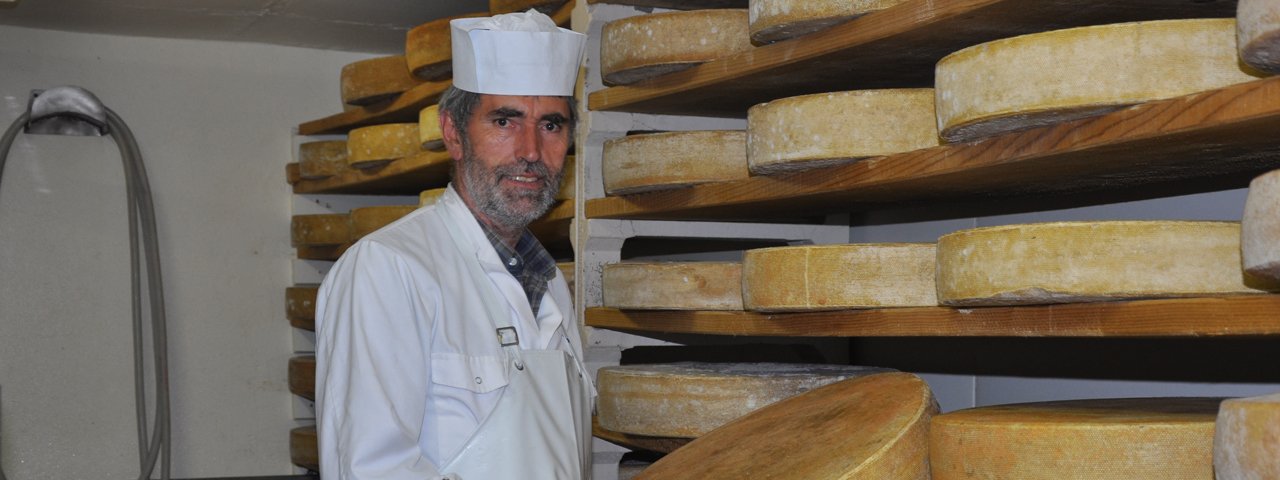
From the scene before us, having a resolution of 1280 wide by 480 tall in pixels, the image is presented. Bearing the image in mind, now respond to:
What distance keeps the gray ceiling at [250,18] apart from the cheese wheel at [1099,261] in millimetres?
2751

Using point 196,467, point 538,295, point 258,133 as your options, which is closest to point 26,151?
point 258,133

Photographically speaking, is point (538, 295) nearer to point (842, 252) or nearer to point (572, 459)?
point (572, 459)

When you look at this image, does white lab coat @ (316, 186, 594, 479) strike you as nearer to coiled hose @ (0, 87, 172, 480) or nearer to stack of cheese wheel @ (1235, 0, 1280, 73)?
stack of cheese wheel @ (1235, 0, 1280, 73)

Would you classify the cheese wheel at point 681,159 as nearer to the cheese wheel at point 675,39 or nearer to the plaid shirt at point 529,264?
the cheese wheel at point 675,39

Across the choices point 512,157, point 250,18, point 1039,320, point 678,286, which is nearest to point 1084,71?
point 1039,320

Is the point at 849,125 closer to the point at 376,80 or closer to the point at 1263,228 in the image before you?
the point at 1263,228

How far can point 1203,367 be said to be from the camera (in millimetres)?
2459

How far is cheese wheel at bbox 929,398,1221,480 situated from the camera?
1.79 meters

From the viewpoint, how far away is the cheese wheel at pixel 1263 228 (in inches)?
58.4

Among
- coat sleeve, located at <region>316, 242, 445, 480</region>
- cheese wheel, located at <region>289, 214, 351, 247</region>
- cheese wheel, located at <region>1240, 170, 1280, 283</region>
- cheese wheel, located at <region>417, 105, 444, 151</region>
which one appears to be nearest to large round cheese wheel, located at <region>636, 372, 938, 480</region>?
coat sleeve, located at <region>316, 242, 445, 480</region>

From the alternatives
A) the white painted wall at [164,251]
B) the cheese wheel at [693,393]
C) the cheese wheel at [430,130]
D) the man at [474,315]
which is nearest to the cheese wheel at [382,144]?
the cheese wheel at [430,130]

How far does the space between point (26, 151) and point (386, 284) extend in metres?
3.30

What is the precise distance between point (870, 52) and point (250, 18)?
114 inches

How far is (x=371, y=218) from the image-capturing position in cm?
456
